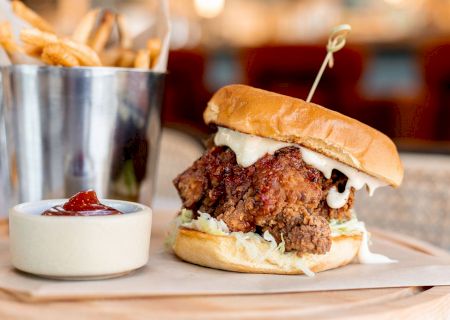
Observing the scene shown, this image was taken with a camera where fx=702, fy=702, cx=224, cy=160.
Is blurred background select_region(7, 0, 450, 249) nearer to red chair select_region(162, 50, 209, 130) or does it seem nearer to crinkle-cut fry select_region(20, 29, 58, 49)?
red chair select_region(162, 50, 209, 130)

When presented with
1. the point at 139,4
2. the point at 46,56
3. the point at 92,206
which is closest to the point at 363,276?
the point at 92,206

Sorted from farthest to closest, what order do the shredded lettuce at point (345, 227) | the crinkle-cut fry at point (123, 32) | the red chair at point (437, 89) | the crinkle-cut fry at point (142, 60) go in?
the red chair at point (437, 89) < the crinkle-cut fry at point (123, 32) < the crinkle-cut fry at point (142, 60) < the shredded lettuce at point (345, 227)

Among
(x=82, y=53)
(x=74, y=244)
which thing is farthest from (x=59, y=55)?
(x=74, y=244)

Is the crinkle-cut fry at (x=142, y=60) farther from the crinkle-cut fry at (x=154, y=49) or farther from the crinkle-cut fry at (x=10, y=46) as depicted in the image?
the crinkle-cut fry at (x=10, y=46)

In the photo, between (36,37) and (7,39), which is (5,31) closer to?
(7,39)

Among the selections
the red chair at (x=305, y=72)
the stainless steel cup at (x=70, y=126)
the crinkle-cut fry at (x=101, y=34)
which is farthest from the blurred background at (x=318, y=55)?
the stainless steel cup at (x=70, y=126)
